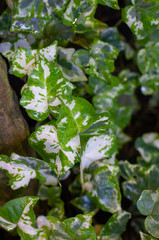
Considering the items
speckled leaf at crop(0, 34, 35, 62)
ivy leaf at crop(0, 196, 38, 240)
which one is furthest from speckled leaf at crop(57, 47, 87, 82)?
ivy leaf at crop(0, 196, 38, 240)

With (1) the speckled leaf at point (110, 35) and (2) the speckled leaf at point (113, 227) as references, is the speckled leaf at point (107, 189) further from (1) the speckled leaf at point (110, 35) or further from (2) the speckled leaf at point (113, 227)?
(1) the speckled leaf at point (110, 35)

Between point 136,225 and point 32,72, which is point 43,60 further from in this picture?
point 136,225

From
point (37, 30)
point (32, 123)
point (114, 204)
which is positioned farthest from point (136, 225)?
point (37, 30)

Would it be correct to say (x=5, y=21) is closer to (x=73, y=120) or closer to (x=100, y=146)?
(x=73, y=120)

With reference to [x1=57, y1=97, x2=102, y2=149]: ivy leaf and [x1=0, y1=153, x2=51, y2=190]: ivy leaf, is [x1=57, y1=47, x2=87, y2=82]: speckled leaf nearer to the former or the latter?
[x1=57, y1=97, x2=102, y2=149]: ivy leaf

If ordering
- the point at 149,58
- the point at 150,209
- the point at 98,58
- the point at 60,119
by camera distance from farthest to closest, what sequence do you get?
1. the point at 149,58
2. the point at 98,58
3. the point at 150,209
4. the point at 60,119

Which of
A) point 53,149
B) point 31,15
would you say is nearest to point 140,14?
point 31,15
